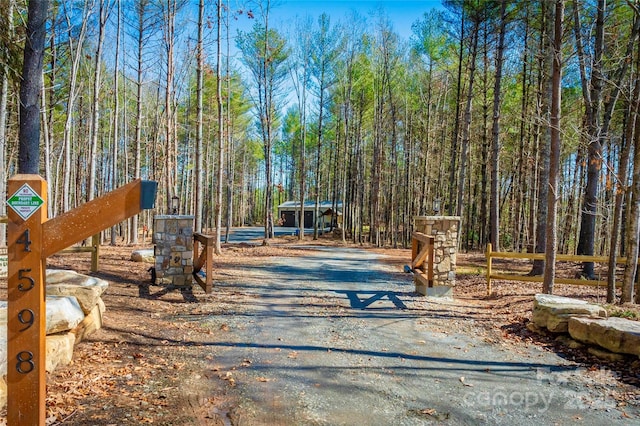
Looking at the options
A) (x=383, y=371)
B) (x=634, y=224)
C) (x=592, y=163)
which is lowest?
(x=383, y=371)

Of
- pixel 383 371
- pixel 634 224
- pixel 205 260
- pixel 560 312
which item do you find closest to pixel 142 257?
pixel 205 260

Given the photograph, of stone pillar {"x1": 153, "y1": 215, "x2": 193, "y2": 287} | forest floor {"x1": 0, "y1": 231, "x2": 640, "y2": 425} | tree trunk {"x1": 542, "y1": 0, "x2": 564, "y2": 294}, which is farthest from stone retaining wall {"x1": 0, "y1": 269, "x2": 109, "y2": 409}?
tree trunk {"x1": 542, "y1": 0, "x2": 564, "y2": 294}

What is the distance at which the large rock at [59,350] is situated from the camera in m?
3.69

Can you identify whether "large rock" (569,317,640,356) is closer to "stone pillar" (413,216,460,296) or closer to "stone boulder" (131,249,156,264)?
"stone pillar" (413,216,460,296)

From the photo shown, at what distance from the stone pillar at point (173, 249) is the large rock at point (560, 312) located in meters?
6.21

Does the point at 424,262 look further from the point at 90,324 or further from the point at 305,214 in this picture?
the point at 305,214

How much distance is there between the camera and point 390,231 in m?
30.5

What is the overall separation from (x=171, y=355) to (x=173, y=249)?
359cm

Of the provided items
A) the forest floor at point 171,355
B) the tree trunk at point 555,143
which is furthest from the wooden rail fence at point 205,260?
the tree trunk at point 555,143

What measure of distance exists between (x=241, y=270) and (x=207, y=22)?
8817 millimetres

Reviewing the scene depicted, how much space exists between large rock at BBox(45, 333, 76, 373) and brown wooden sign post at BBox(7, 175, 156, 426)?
1.32 meters

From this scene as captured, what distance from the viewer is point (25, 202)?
245cm

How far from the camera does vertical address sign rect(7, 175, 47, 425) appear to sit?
2.44 meters

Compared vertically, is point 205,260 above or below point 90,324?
above
